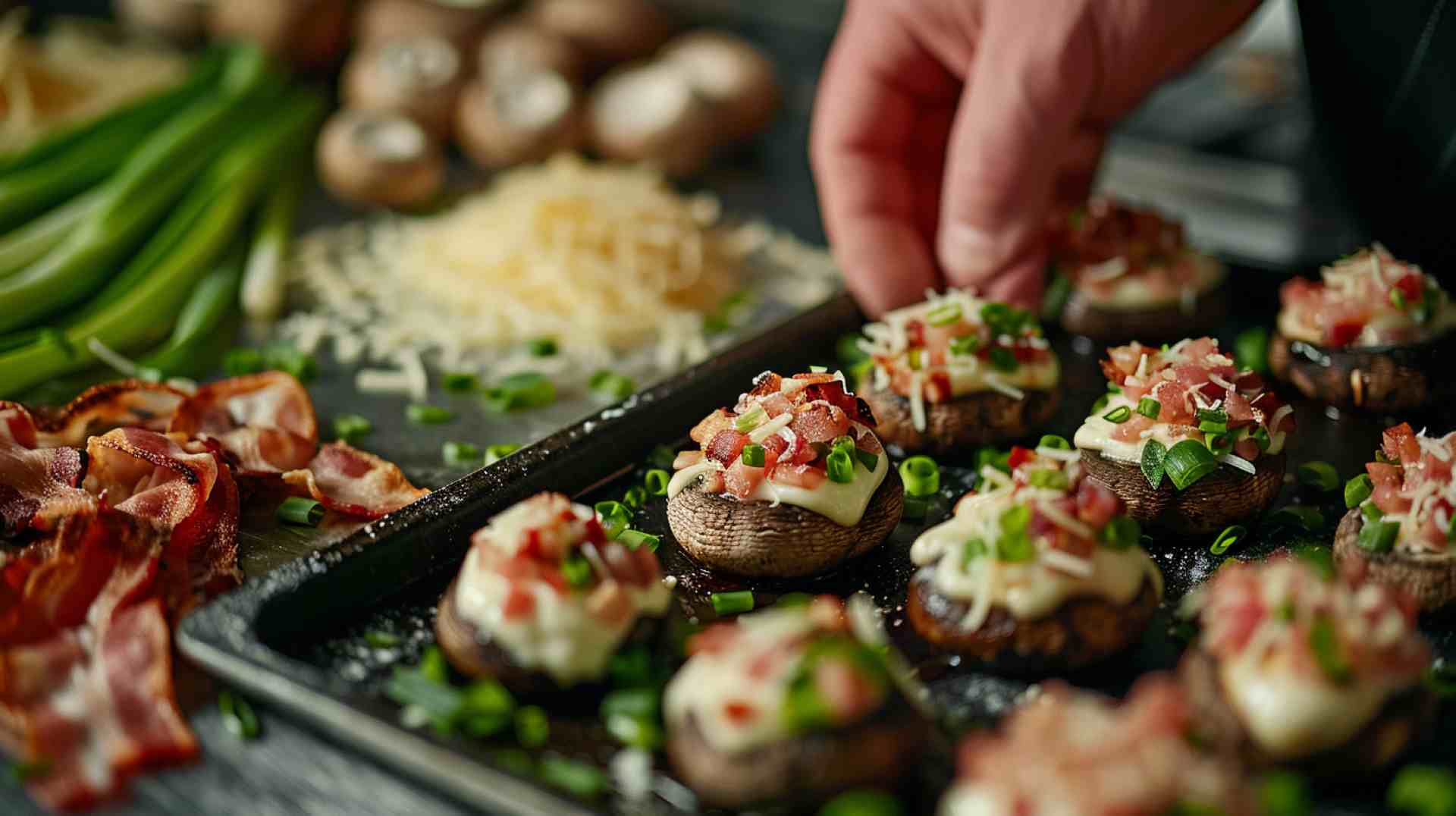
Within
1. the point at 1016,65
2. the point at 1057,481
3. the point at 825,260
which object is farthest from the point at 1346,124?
the point at 1057,481

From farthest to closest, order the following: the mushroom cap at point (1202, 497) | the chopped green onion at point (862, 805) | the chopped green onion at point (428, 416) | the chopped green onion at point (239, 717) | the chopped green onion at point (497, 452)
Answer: the chopped green onion at point (428, 416) → the chopped green onion at point (497, 452) → the mushroom cap at point (1202, 497) → the chopped green onion at point (239, 717) → the chopped green onion at point (862, 805)

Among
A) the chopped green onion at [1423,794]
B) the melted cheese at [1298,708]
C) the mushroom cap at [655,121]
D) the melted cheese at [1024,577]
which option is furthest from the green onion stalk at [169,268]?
the chopped green onion at [1423,794]

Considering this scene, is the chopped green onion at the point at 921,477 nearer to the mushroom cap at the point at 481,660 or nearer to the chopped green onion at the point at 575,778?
the mushroom cap at the point at 481,660

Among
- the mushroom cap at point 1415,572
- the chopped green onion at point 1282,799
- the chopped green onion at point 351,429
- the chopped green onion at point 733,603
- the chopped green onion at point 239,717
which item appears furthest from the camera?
the chopped green onion at point 351,429

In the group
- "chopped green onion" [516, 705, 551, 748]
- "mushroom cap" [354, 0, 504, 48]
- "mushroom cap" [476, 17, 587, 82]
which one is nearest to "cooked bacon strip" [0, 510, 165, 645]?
"chopped green onion" [516, 705, 551, 748]

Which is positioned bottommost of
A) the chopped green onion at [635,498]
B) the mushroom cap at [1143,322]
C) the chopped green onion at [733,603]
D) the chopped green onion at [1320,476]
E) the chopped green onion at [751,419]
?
the mushroom cap at [1143,322]

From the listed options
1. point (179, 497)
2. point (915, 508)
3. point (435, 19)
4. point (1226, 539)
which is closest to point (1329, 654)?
point (1226, 539)

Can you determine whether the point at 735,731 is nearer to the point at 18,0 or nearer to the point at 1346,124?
the point at 1346,124

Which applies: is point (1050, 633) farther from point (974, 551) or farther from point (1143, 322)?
point (1143, 322)
